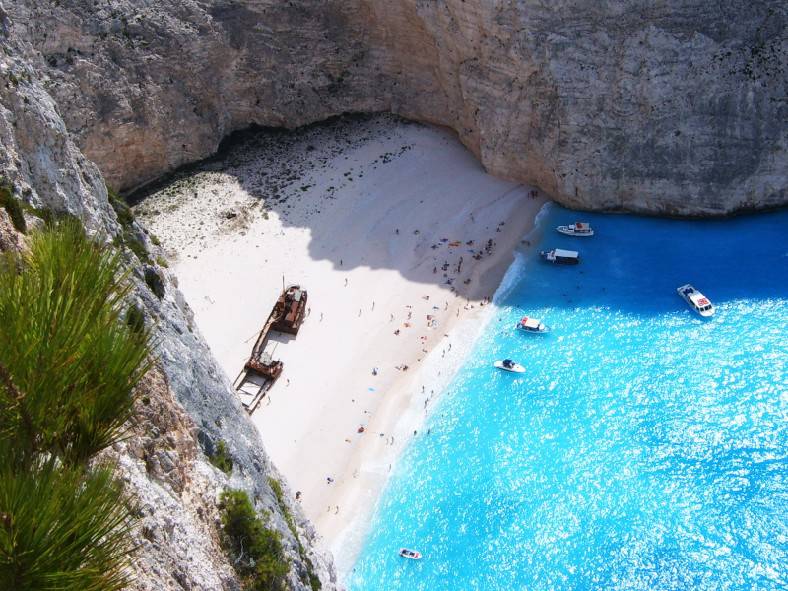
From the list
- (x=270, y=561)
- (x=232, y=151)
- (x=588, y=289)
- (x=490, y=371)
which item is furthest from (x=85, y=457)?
(x=232, y=151)

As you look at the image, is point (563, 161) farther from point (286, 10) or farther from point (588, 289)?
point (286, 10)

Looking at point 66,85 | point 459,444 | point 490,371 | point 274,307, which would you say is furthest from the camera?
point 66,85

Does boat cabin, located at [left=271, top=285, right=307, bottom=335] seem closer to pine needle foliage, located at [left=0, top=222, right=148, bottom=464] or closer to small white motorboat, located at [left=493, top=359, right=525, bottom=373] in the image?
small white motorboat, located at [left=493, top=359, right=525, bottom=373]

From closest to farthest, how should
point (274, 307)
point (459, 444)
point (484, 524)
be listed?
point (484, 524), point (459, 444), point (274, 307)

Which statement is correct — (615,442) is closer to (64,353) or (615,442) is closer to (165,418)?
(165,418)

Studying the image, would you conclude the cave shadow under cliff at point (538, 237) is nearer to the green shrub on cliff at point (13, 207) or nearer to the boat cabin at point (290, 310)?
the boat cabin at point (290, 310)

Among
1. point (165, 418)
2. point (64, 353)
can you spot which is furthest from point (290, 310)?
point (64, 353)
